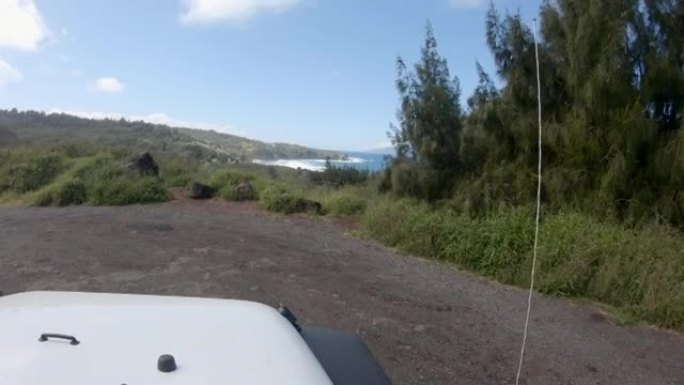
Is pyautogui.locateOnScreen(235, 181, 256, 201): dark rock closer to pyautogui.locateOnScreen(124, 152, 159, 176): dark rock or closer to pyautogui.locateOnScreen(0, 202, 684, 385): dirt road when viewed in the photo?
pyautogui.locateOnScreen(0, 202, 684, 385): dirt road

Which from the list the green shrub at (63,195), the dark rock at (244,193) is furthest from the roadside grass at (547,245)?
the green shrub at (63,195)

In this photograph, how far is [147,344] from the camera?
5.33 ft

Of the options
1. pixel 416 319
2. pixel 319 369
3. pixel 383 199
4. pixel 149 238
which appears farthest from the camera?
pixel 383 199

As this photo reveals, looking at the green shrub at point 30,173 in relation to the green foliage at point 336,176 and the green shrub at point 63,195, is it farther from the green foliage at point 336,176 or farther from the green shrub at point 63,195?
the green foliage at point 336,176

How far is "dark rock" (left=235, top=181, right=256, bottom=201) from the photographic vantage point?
12.7m

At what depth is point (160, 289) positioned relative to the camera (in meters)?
5.65

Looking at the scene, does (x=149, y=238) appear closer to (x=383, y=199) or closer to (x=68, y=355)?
(x=383, y=199)

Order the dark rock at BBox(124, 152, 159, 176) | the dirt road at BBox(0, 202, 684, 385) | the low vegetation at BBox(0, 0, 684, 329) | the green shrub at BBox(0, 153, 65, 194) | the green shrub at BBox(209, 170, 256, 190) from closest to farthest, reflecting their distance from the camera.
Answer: the dirt road at BBox(0, 202, 684, 385) < the low vegetation at BBox(0, 0, 684, 329) < the green shrub at BBox(209, 170, 256, 190) < the dark rock at BBox(124, 152, 159, 176) < the green shrub at BBox(0, 153, 65, 194)

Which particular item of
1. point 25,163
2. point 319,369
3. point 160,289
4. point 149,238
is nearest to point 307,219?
point 149,238

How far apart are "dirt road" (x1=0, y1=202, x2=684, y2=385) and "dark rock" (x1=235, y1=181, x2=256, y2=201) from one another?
9.69ft

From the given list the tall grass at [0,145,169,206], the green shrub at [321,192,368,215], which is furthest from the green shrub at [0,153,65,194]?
the green shrub at [321,192,368,215]

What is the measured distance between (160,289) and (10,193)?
11.4m

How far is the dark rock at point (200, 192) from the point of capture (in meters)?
13.1

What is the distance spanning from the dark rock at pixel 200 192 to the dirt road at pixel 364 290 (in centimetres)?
342
